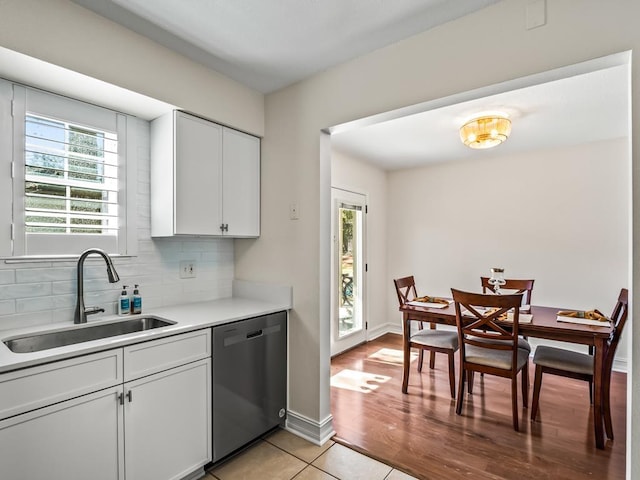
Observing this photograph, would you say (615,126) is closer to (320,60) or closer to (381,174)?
(381,174)

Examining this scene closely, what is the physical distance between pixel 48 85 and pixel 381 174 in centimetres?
385

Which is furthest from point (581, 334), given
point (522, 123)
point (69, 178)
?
point (69, 178)

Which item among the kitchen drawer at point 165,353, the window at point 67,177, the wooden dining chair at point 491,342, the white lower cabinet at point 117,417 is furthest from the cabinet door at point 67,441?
the wooden dining chair at point 491,342

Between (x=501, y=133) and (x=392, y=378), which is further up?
(x=501, y=133)

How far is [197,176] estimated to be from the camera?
222 centimetres

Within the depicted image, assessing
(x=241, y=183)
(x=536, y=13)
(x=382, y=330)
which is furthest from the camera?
(x=382, y=330)

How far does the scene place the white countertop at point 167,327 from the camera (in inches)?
52.1

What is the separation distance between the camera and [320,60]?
2127 mm

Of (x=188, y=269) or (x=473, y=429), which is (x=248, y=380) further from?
(x=473, y=429)

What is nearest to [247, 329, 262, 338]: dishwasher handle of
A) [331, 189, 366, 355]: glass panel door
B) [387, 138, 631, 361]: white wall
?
[331, 189, 366, 355]: glass panel door

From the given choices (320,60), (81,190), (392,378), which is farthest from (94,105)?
(392,378)

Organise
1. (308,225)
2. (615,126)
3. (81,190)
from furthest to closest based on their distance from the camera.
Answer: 1. (615,126)
2. (308,225)
3. (81,190)

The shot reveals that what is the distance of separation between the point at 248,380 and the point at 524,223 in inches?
142

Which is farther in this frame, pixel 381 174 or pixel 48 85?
pixel 381 174
